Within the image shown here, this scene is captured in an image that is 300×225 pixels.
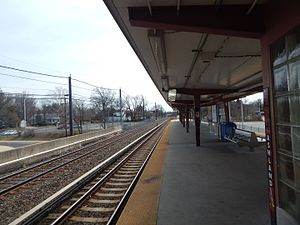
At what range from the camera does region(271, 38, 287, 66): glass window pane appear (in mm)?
4918

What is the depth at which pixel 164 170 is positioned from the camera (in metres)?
12.4

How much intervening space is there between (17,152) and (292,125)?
16.0 m

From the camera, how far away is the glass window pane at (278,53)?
16.1 feet

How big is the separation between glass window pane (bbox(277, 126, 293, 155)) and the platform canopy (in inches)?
61.8

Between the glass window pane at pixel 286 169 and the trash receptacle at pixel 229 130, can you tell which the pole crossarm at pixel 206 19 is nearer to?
the glass window pane at pixel 286 169

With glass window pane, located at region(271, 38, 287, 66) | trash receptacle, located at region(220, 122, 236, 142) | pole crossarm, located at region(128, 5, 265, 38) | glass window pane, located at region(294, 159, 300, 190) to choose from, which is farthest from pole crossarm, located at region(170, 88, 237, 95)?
glass window pane, located at region(294, 159, 300, 190)

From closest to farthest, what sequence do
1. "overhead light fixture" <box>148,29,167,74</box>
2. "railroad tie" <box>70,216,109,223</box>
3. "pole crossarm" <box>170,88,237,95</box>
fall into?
"railroad tie" <box>70,216,109,223</box> < "overhead light fixture" <box>148,29,167,74</box> < "pole crossarm" <box>170,88,237,95</box>

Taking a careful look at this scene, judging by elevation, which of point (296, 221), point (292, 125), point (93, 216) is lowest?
point (93, 216)

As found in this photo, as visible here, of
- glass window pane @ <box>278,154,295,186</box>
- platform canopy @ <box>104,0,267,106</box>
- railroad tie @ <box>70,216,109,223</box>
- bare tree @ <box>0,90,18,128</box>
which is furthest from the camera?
bare tree @ <box>0,90,18,128</box>

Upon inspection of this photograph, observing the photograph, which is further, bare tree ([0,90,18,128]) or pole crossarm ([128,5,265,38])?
bare tree ([0,90,18,128])

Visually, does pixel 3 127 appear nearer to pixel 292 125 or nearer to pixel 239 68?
pixel 239 68

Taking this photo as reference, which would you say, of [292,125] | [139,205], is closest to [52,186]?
[139,205]

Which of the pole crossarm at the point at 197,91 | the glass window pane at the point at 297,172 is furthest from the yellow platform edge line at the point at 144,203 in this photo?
the pole crossarm at the point at 197,91

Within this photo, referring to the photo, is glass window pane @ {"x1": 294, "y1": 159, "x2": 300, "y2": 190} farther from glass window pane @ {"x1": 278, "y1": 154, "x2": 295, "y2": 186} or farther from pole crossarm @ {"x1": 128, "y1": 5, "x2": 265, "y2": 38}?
pole crossarm @ {"x1": 128, "y1": 5, "x2": 265, "y2": 38}
